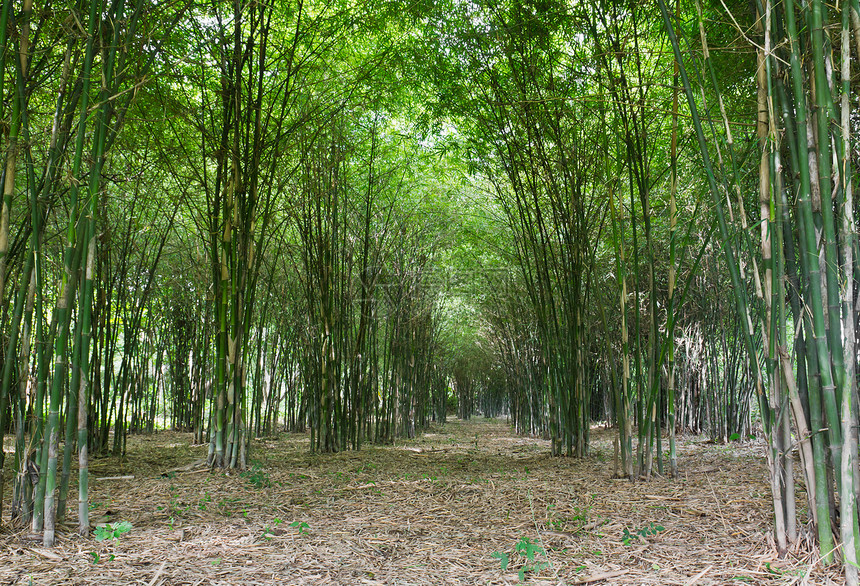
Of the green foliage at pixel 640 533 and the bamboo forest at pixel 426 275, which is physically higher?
the bamboo forest at pixel 426 275

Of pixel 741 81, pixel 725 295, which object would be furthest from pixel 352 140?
pixel 725 295

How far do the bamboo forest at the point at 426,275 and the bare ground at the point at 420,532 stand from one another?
0.06ft

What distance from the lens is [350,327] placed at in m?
5.53

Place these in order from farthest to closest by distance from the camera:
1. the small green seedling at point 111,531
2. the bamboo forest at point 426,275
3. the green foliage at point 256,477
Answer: the green foliage at point 256,477, the small green seedling at point 111,531, the bamboo forest at point 426,275

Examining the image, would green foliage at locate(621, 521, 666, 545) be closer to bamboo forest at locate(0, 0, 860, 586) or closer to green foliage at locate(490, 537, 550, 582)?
bamboo forest at locate(0, 0, 860, 586)

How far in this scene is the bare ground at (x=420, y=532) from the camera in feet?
5.49

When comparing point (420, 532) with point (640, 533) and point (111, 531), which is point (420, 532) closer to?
point (640, 533)

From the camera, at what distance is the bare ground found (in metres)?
1.67

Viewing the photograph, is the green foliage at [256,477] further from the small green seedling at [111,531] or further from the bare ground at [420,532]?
the small green seedling at [111,531]

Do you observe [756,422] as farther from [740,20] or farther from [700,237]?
[740,20]

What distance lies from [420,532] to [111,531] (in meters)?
1.14

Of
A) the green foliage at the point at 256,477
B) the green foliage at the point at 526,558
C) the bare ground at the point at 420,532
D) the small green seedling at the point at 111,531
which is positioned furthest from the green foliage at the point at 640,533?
the green foliage at the point at 256,477

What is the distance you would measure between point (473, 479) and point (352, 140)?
3.16 metres

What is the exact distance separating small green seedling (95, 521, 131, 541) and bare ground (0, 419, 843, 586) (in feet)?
0.08
